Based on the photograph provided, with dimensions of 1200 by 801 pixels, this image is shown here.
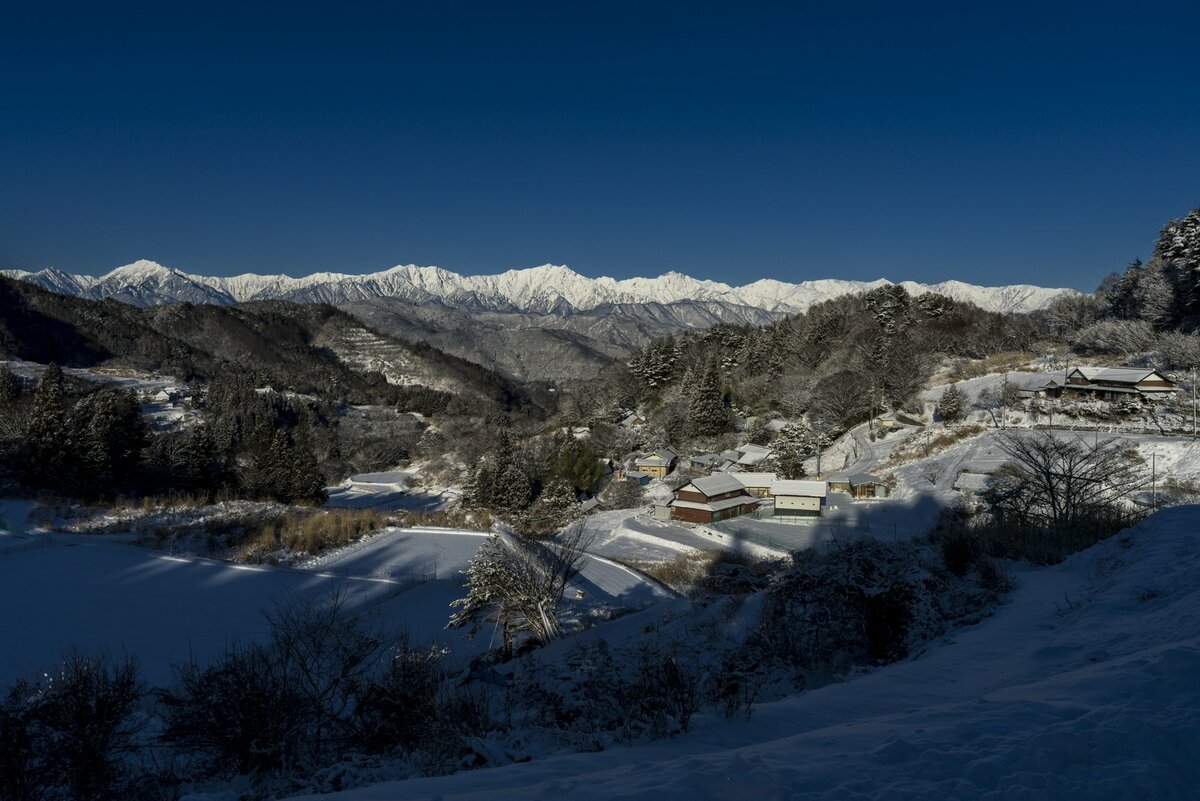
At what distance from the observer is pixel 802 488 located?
106ft

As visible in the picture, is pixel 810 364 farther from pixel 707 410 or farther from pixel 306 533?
pixel 306 533

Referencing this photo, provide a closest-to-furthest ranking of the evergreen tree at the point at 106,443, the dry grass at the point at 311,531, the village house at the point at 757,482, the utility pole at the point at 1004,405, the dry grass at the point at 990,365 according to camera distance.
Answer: the dry grass at the point at 311,531, the utility pole at the point at 1004,405, the evergreen tree at the point at 106,443, the village house at the point at 757,482, the dry grass at the point at 990,365

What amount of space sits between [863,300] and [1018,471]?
145 ft

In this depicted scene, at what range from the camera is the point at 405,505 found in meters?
52.6

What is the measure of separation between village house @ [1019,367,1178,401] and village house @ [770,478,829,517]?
640 inches

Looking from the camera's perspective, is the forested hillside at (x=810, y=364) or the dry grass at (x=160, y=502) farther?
the forested hillside at (x=810, y=364)

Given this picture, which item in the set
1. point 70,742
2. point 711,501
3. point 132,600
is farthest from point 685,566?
point 70,742

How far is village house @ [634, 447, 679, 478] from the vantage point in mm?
44875

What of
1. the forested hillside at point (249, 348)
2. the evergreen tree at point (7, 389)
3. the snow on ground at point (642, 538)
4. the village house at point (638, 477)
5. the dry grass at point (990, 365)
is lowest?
the snow on ground at point (642, 538)

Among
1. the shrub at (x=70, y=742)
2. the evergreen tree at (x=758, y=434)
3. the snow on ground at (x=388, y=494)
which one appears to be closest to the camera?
the shrub at (x=70, y=742)

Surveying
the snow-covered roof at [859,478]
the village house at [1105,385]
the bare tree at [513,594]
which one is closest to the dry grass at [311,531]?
the bare tree at [513,594]

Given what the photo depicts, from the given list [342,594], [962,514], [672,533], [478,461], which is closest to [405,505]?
[478,461]

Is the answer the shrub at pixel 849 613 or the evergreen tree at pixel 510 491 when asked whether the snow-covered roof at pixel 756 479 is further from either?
the shrub at pixel 849 613

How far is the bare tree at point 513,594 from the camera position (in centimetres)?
1408
